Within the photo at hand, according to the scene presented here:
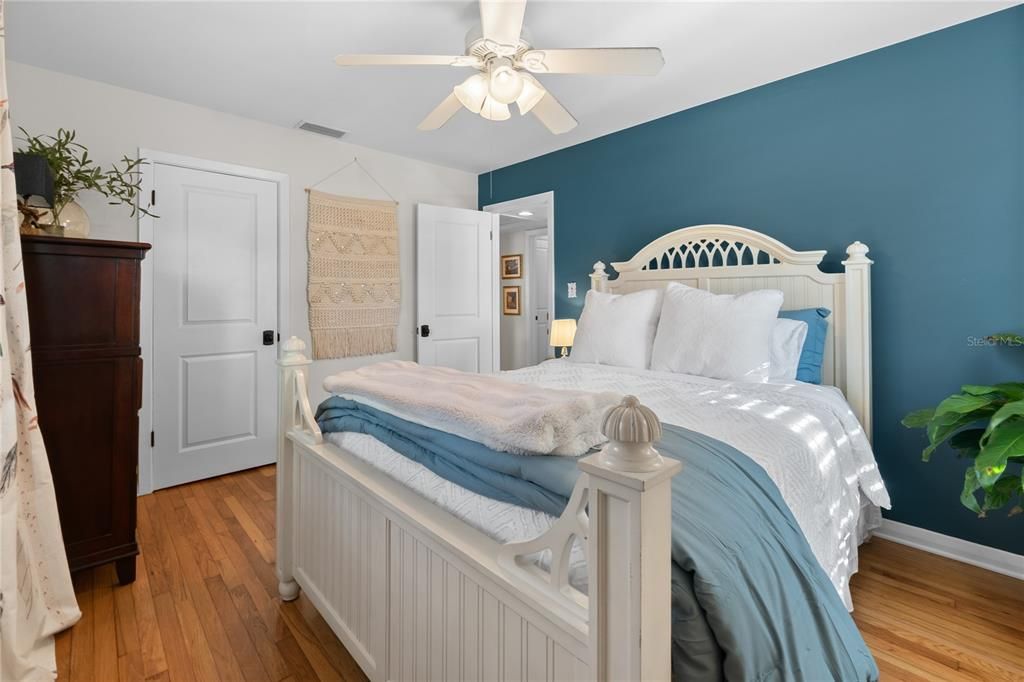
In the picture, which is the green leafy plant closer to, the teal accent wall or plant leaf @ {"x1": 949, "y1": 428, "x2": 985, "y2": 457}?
the teal accent wall

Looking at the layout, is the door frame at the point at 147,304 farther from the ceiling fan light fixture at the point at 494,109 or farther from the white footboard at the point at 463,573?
the ceiling fan light fixture at the point at 494,109

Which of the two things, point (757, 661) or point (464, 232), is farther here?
point (464, 232)

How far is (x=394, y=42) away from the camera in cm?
231

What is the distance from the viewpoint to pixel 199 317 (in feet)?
10.3

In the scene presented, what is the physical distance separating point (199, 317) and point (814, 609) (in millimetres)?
3441

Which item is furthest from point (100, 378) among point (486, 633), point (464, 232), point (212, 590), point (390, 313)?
point (464, 232)

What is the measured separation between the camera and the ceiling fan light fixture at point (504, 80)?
1815 millimetres

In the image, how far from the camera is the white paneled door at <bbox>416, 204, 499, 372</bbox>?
4062 millimetres

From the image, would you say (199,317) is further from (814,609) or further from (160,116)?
(814,609)

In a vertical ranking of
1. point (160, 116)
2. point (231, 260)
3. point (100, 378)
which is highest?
point (160, 116)

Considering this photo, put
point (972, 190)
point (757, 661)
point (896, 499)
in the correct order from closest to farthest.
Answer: point (757, 661), point (972, 190), point (896, 499)

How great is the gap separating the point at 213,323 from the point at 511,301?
374cm

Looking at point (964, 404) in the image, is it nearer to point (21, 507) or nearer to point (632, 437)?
point (632, 437)

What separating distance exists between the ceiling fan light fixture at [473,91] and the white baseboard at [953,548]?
2.73 meters
